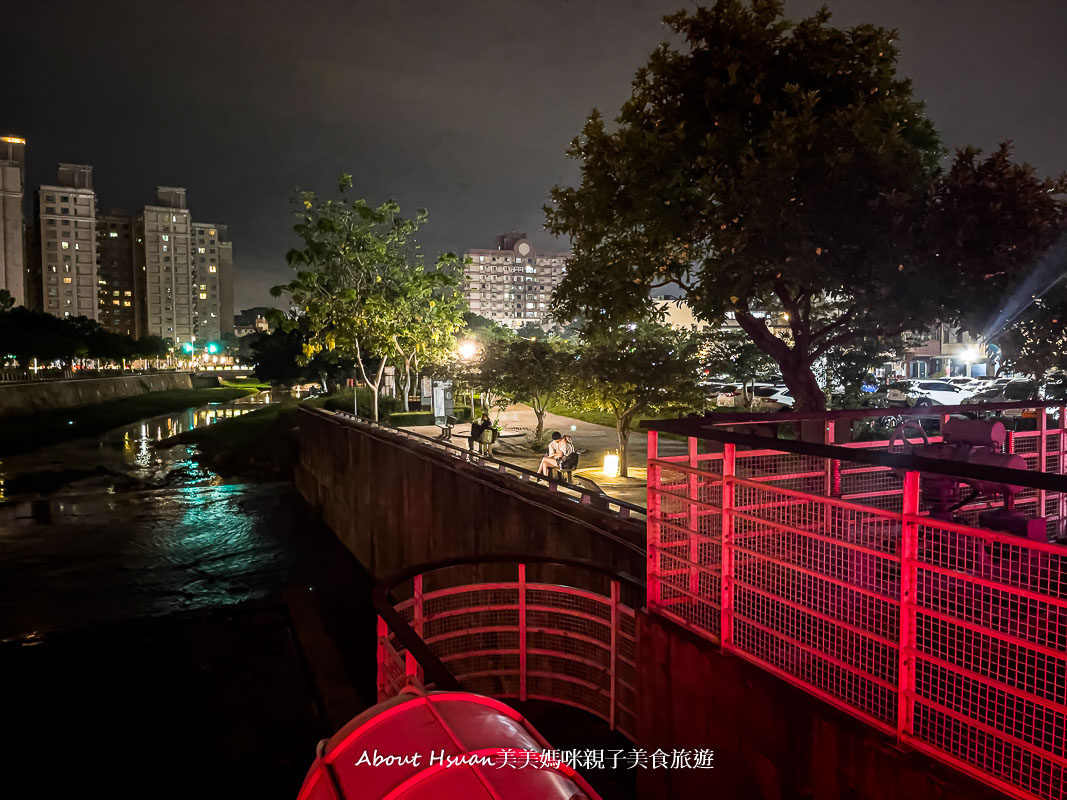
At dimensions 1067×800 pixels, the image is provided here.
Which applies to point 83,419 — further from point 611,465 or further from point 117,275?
point 117,275

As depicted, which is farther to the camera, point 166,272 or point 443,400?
point 166,272

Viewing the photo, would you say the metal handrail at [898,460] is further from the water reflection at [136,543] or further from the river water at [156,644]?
the water reflection at [136,543]

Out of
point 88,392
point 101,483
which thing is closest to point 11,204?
point 88,392

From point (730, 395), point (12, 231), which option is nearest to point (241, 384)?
point (12, 231)

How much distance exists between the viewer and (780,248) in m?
10.0

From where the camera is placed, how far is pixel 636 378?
1697 centimetres

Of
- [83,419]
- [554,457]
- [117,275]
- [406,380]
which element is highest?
[117,275]

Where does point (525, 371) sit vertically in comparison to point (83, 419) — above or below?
above

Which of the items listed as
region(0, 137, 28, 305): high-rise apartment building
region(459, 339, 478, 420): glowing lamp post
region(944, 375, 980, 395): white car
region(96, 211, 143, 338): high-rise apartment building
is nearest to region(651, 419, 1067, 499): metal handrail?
region(459, 339, 478, 420): glowing lamp post

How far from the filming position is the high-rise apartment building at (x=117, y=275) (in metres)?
173

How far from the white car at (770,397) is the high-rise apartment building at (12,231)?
143372 mm

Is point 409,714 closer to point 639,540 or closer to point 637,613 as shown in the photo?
point 637,613

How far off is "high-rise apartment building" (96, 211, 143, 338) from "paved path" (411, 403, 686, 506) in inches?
6671

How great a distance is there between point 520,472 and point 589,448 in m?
13.1
